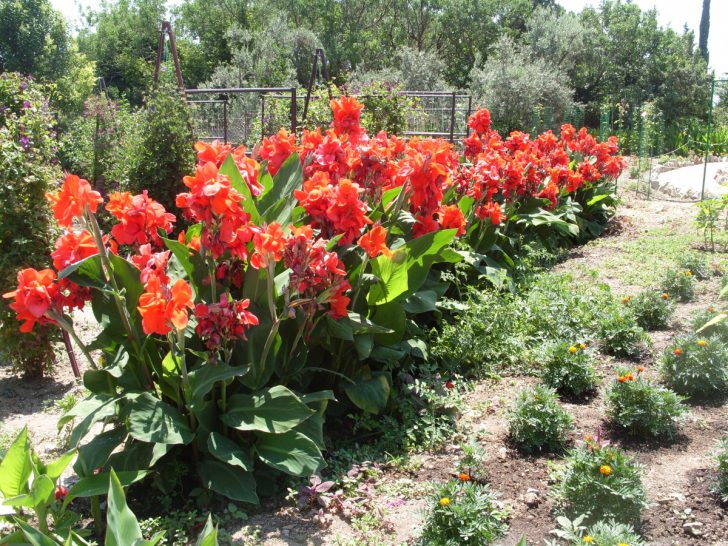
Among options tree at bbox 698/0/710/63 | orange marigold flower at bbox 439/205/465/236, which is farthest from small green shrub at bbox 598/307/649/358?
tree at bbox 698/0/710/63

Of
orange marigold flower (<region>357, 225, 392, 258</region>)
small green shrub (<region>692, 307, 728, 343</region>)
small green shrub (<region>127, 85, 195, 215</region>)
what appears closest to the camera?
orange marigold flower (<region>357, 225, 392, 258</region>)

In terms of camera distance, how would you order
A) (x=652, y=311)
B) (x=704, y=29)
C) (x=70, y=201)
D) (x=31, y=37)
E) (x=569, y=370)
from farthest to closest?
(x=704, y=29) < (x=31, y=37) < (x=652, y=311) < (x=569, y=370) < (x=70, y=201)

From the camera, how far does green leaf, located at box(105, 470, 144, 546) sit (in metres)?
1.56

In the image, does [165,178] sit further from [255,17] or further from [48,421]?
[255,17]

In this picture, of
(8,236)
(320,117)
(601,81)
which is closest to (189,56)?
(601,81)

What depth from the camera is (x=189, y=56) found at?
31.2 metres

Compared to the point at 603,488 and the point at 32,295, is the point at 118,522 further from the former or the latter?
the point at 603,488

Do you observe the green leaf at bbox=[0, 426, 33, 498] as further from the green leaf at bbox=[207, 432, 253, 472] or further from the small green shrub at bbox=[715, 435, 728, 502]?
the small green shrub at bbox=[715, 435, 728, 502]

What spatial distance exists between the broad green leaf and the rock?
1426 mm

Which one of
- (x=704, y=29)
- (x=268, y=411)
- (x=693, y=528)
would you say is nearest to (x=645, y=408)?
(x=693, y=528)

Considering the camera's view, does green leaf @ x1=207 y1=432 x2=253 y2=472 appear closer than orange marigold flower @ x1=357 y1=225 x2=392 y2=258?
Yes

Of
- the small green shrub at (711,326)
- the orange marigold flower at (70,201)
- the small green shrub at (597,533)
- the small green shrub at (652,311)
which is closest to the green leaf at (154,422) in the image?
the orange marigold flower at (70,201)

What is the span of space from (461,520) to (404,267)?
1.24 m

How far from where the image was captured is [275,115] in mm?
10992
